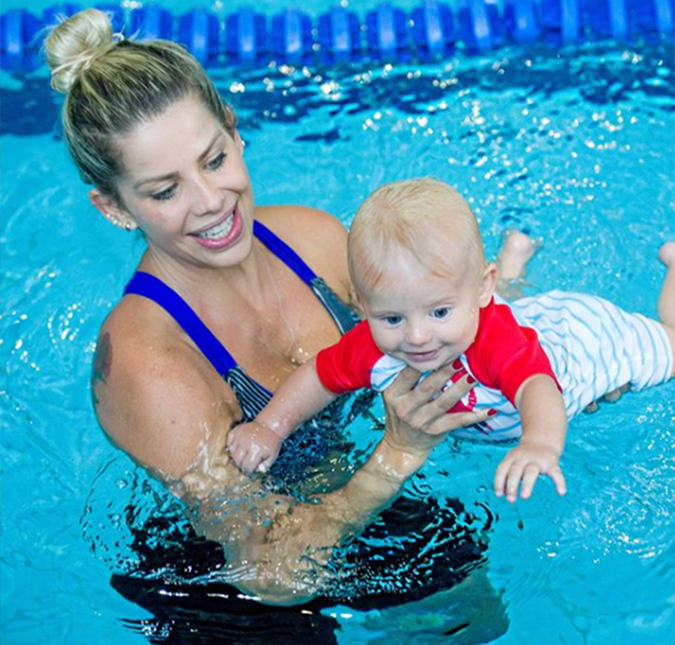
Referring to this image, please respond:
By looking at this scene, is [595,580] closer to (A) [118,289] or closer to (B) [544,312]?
(B) [544,312]

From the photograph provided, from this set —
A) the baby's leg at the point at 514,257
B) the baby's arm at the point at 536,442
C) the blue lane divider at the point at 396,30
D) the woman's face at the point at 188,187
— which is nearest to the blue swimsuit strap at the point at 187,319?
the woman's face at the point at 188,187

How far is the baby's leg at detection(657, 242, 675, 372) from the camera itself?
10.1ft

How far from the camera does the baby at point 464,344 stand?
2340 mm

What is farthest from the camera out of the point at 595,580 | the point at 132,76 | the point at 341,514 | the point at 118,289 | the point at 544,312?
the point at 118,289

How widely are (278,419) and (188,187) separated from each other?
23.7 inches

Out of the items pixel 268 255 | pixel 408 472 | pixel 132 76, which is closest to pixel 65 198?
pixel 268 255

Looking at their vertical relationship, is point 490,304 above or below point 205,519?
above

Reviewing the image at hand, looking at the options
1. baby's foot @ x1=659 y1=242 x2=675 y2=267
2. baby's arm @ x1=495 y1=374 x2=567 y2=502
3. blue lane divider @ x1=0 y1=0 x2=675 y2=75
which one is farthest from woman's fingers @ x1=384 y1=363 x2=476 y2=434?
blue lane divider @ x1=0 y1=0 x2=675 y2=75

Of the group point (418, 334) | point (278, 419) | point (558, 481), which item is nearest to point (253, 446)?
point (278, 419)

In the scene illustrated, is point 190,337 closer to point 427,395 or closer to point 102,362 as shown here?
point 102,362

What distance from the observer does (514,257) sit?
3734 mm

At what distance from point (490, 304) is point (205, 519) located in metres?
0.87

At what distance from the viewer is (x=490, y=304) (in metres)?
2.62

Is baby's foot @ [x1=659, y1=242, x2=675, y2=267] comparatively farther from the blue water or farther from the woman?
the woman
